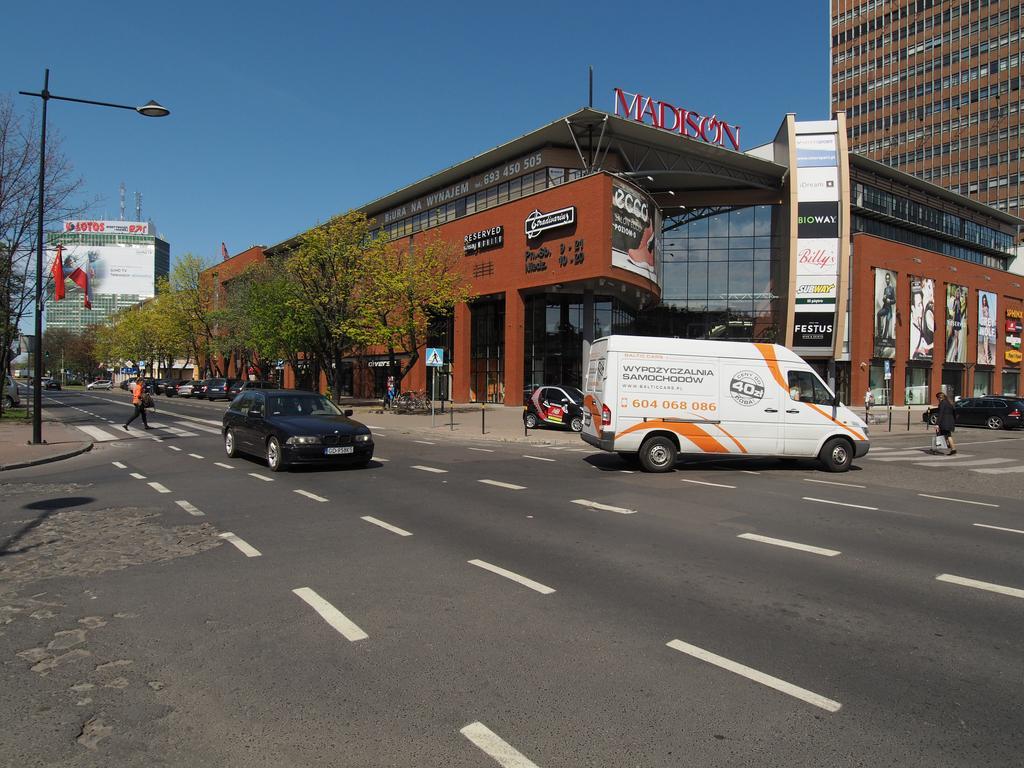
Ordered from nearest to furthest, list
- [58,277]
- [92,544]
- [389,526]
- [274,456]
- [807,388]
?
[92,544]
[389,526]
[274,456]
[807,388]
[58,277]

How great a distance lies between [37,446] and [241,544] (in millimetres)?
12504

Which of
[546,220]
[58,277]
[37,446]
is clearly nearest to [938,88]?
[546,220]

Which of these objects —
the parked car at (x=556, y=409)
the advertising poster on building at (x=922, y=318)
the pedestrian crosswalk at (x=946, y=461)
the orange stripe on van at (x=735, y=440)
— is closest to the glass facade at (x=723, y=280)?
the advertising poster on building at (x=922, y=318)

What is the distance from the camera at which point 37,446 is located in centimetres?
1515

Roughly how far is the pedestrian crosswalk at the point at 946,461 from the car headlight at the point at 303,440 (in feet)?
44.9

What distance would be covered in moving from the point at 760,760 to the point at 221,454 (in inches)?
557

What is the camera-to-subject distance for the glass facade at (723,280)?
45312 mm

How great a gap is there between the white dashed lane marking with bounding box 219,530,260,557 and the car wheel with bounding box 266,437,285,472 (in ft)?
15.3

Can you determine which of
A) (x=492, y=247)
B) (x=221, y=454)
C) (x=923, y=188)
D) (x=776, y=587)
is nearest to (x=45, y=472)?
(x=221, y=454)

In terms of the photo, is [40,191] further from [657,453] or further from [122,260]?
[122,260]

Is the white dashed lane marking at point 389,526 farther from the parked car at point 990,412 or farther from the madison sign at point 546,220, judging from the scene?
the parked car at point 990,412

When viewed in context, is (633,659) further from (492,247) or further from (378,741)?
(492,247)

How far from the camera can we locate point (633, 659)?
3.72 m

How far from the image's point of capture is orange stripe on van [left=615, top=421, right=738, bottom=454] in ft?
40.6
